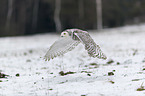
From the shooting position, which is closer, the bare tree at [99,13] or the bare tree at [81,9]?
the bare tree at [81,9]

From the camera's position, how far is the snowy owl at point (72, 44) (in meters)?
5.76

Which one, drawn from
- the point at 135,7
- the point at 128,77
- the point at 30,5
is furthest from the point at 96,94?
the point at 135,7

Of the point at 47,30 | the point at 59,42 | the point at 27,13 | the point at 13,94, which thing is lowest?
the point at 13,94

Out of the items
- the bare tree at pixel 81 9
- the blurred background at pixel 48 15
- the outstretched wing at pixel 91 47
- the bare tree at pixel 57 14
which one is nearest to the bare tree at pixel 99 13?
the blurred background at pixel 48 15

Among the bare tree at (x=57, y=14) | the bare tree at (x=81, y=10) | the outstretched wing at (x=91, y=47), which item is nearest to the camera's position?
the outstretched wing at (x=91, y=47)

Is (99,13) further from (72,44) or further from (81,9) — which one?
(72,44)

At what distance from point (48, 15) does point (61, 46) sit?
21615 mm

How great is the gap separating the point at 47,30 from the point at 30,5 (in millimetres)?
3606

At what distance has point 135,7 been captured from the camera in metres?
32.4

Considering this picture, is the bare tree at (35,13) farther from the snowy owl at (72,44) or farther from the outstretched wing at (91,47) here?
the outstretched wing at (91,47)

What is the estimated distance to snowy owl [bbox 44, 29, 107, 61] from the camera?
18.9ft

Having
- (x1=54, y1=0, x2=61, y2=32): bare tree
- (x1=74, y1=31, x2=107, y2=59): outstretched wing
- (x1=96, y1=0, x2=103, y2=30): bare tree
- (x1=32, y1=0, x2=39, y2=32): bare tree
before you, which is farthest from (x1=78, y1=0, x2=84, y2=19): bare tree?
(x1=74, y1=31, x2=107, y2=59): outstretched wing

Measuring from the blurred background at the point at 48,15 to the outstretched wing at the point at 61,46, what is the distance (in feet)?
67.1

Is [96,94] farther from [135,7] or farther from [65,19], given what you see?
[135,7]
